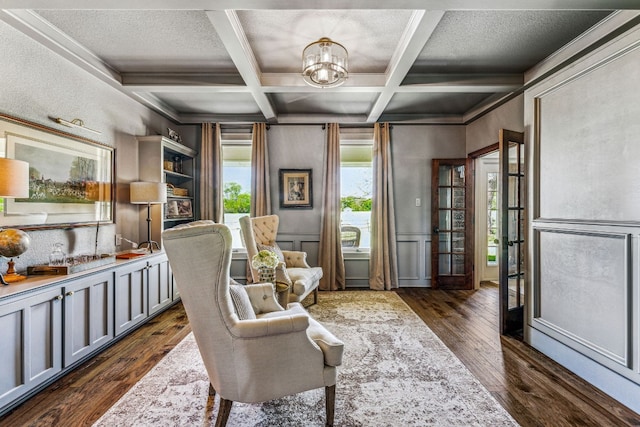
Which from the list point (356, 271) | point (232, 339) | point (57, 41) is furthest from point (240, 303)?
point (356, 271)

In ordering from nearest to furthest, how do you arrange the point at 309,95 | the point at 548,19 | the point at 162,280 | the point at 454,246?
the point at 548,19 → the point at 162,280 → the point at 309,95 → the point at 454,246

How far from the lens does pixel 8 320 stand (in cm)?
188

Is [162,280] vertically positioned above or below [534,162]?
below

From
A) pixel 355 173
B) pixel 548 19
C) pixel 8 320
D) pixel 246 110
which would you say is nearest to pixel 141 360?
pixel 8 320

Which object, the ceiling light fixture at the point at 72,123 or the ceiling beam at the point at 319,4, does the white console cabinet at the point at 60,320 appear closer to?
the ceiling light fixture at the point at 72,123

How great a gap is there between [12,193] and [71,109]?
1.35m

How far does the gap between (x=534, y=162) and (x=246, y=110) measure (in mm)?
3648

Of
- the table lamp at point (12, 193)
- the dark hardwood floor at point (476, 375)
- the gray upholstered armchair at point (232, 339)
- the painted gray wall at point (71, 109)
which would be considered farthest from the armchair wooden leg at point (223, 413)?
the painted gray wall at point (71, 109)

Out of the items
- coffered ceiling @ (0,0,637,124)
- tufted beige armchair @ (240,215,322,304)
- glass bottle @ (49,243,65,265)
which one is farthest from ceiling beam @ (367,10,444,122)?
glass bottle @ (49,243,65,265)

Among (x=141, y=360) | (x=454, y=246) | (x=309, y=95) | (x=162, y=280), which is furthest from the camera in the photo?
(x=454, y=246)

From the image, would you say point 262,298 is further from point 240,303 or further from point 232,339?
point 232,339

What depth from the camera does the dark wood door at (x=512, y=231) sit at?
10.4ft

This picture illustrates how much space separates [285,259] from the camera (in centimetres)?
425

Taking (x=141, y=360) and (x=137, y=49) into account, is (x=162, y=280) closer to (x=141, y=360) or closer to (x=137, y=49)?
(x=141, y=360)
